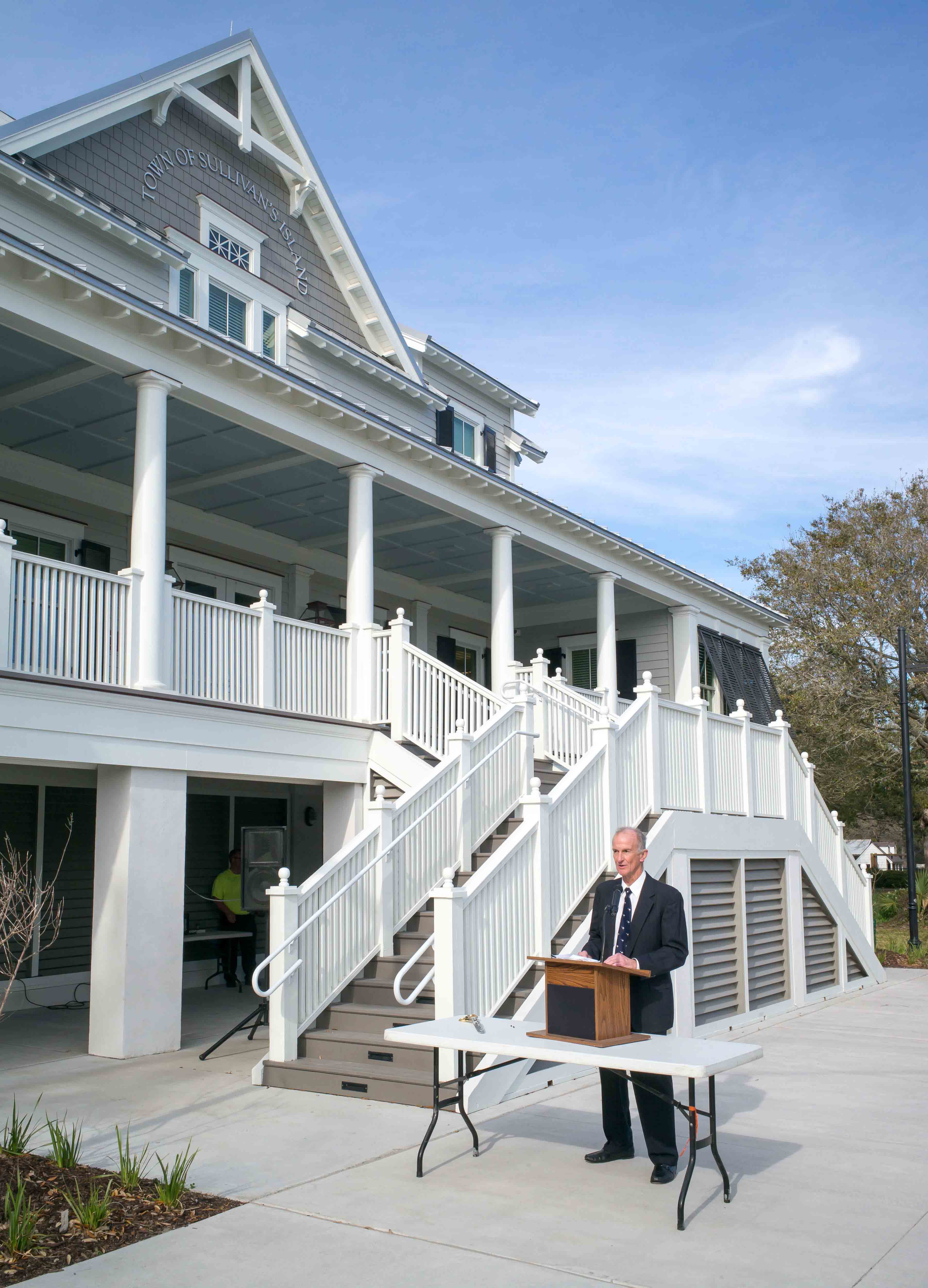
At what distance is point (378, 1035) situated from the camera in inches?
322

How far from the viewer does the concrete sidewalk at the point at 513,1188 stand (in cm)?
445

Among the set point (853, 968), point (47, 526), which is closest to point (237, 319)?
point (47, 526)

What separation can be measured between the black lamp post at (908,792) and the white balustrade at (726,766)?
6.46m

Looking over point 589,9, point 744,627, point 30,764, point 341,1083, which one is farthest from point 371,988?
point 744,627

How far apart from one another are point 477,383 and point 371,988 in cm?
1382

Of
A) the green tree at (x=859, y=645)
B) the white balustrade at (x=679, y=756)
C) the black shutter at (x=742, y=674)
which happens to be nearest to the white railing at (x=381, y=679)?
the white balustrade at (x=679, y=756)

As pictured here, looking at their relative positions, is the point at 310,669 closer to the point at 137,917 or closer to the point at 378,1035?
the point at 137,917

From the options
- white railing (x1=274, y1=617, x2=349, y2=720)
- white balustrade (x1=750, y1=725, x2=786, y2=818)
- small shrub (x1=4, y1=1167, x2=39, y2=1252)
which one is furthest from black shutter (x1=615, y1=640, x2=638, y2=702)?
small shrub (x1=4, y1=1167, x2=39, y2=1252)

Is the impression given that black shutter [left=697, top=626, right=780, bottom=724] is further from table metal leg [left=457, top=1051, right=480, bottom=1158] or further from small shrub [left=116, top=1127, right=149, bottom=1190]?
small shrub [left=116, top=1127, right=149, bottom=1190]

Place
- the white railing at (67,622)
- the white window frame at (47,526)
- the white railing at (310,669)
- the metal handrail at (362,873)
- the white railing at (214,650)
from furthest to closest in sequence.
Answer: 1. the white window frame at (47,526)
2. the white railing at (310,669)
3. the white railing at (214,650)
4. the white railing at (67,622)
5. the metal handrail at (362,873)

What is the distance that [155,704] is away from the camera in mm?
9945

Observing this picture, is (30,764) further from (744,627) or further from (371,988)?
(744,627)

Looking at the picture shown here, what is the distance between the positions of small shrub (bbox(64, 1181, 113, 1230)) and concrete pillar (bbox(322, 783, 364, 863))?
6918 millimetres

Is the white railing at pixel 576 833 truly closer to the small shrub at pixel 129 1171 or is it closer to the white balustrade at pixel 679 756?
the white balustrade at pixel 679 756
